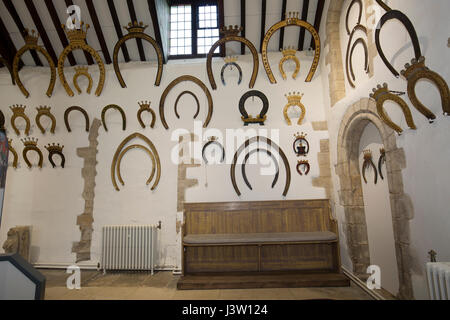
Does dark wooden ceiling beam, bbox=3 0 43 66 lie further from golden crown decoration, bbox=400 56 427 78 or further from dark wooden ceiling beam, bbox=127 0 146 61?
golden crown decoration, bbox=400 56 427 78

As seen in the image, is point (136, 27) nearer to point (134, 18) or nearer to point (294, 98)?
point (134, 18)

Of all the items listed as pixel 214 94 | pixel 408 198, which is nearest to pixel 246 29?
pixel 214 94

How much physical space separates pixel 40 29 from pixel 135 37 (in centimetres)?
179

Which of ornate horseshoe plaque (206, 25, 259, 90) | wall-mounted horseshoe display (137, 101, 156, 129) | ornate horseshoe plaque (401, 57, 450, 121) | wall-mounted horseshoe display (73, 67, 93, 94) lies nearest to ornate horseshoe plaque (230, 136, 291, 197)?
ornate horseshoe plaque (206, 25, 259, 90)

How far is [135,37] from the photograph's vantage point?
4762 mm

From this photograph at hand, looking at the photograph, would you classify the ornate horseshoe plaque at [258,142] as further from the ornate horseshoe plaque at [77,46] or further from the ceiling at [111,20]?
the ornate horseshoe plaque at [77,46]

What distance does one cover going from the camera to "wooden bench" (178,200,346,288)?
384 centimetres

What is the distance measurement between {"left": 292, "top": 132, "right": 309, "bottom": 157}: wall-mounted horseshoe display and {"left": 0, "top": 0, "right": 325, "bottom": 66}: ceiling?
71.2 inches

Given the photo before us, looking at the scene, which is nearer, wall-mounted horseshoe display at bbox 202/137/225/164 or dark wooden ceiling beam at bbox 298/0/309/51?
dark wooden ceiling beam at bbox 298/0/309/51

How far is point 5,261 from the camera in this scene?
8.42ft

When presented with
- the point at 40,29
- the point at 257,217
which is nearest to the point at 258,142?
the point at 257,217

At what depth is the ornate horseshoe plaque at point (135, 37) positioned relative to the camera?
469 centimetres

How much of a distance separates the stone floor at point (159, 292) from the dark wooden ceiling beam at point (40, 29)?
13.7ft
